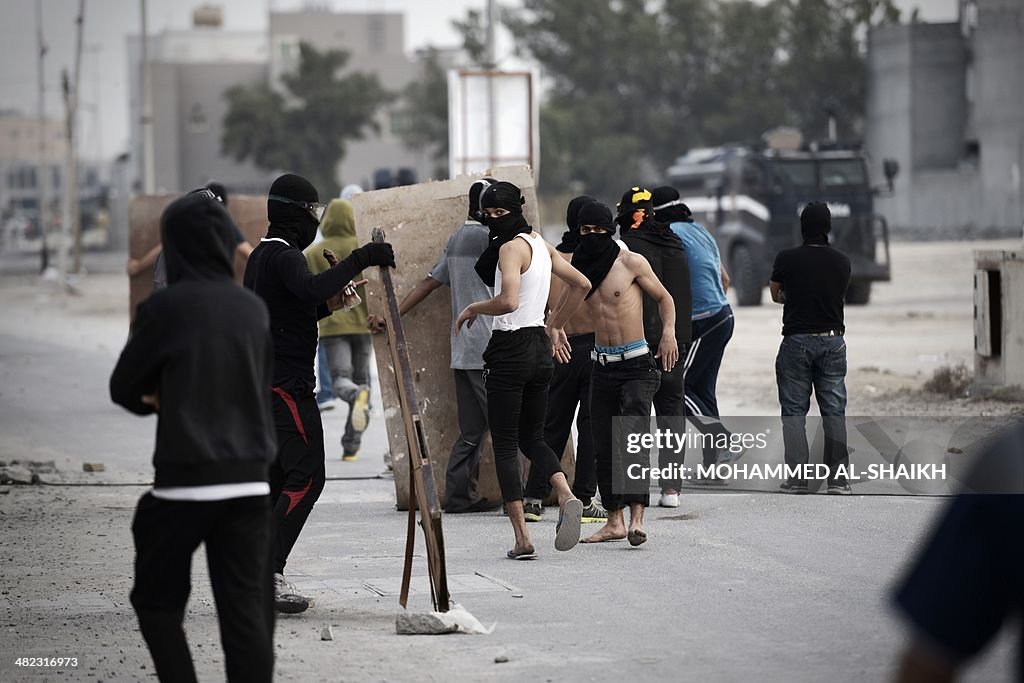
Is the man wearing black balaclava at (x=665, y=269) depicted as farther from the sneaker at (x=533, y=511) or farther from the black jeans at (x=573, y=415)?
the sneaker at (x=533, y=511)

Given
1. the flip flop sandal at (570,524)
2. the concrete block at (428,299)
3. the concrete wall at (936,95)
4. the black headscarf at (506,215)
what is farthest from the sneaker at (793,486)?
the concrete wall at (936,95)

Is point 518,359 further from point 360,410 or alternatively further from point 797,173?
point 797,173

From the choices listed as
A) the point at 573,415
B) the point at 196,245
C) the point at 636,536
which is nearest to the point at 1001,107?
the point at 573,415

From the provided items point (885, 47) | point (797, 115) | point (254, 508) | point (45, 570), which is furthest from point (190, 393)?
point (797, 115)

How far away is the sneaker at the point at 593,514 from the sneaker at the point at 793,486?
4.59 ft

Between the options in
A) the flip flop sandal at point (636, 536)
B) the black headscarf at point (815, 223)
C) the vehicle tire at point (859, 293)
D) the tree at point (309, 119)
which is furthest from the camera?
the tree at point (309, 119)

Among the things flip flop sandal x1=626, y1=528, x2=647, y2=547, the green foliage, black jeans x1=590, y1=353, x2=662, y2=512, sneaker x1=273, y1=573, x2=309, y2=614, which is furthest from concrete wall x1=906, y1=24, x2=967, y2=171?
sneaker x1=273, y1=573, x2=309, y2=614

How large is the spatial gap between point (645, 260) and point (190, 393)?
13.8 feet

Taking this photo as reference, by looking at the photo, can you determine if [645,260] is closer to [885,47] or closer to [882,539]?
[882,539]

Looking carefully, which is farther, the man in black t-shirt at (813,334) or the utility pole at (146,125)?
the utility pole at (146,125)

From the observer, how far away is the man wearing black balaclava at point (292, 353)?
20.6ft

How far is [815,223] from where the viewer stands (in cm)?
937

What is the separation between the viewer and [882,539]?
315 inches

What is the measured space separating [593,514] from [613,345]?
1.27m
